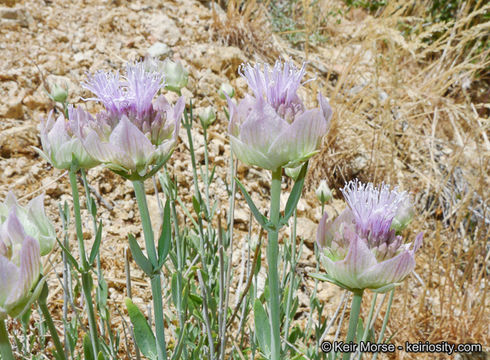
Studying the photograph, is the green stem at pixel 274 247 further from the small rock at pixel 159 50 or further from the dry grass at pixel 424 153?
the small rock at pixel 159 50

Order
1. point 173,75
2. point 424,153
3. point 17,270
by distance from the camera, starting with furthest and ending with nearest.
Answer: point 424,153 < point 173,75 < point 17,270

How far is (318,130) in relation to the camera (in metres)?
0.77

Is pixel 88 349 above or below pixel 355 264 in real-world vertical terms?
below

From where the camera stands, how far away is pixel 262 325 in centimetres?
92

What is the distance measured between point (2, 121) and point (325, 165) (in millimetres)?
1801

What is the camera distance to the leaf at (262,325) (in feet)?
2.94

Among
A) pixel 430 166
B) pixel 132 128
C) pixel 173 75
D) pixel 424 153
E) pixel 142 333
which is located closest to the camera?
pixel 132 128

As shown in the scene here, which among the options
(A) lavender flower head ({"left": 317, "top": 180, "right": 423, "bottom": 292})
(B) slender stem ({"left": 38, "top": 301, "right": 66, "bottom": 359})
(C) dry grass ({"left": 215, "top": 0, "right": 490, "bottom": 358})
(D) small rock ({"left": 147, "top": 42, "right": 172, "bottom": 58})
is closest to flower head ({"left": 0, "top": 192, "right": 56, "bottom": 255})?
(B) slender stem ({"left": 38, "top": 301, "right": 66, "bottom": 359})

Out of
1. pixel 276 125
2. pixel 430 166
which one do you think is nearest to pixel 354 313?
pixel 276 125

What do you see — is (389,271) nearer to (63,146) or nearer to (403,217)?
(403,217)

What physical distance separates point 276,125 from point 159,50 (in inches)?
94.0

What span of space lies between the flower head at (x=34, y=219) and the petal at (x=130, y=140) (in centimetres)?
23

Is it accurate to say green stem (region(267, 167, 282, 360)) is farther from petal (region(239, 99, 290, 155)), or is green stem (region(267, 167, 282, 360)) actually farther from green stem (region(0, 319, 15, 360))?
green stem (region(0, 319, 15, 360))

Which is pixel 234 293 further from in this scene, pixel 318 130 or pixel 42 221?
pixel 318 130
